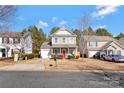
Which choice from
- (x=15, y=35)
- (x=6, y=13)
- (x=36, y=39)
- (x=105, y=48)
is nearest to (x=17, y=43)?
(x=15, y=35)

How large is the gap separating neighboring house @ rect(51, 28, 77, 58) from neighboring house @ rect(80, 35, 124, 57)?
7.95ft

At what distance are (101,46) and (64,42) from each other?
7.77m

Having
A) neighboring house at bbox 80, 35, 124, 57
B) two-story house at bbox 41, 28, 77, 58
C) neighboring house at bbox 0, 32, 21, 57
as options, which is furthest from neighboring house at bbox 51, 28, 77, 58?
neighboring house at bbox 0, 32, 21, 57

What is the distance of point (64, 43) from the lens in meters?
38.8

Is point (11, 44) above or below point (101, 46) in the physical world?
above

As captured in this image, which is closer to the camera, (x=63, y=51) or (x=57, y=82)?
(x=57, y=82)

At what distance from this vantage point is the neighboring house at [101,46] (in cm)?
4022

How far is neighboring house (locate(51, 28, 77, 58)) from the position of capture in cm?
3838

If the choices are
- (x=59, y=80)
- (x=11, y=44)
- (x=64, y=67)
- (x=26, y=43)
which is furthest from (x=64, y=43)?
(x=59, y=80)

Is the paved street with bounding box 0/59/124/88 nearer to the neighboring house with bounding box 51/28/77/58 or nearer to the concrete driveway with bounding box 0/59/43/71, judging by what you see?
the concrete driveway with bounding box 0/59/43/71

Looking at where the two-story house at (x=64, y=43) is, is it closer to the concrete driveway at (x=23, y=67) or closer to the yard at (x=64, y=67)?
the yard at (x=64, y=67)

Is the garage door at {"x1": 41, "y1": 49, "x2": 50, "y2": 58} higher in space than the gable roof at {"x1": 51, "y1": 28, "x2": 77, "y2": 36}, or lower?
lower

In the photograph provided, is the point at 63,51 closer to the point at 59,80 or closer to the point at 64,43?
the point at 64,43
